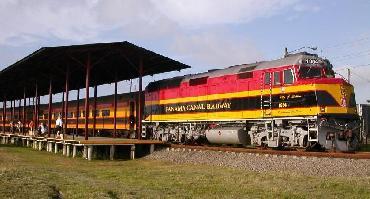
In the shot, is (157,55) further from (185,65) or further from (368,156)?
(368,156)

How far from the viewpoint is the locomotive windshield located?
794 inches

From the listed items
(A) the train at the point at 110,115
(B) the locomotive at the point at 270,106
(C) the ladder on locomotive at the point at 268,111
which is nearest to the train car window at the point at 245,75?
(B) the locomotive at the point at 270,106

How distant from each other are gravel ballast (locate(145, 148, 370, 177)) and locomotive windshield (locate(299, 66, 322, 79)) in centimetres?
380

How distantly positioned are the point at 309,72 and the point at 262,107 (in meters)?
2.88

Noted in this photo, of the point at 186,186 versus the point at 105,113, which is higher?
the point at 105,113

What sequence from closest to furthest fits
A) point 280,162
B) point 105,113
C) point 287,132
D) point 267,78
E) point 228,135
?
point 280,162, point 287,132, point 267,78, point 228,135, point 105,113

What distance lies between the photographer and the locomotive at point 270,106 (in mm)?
19312

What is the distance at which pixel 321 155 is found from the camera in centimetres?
1764

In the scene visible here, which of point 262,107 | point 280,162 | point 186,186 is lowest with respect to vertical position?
point 186,186

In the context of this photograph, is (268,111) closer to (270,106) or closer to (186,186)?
(270,106)

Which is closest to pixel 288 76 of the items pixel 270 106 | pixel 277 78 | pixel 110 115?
pixel 277 78

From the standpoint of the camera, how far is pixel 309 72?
2020 cm

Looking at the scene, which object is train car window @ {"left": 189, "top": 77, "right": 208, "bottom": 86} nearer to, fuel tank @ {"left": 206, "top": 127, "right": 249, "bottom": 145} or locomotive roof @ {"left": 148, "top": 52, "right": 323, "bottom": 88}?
locomotive roof @ {"left": 148, "top": 52, "right": 323, "bottom": 88}

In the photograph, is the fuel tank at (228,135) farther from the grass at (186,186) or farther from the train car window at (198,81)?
the grass at (186,186)
